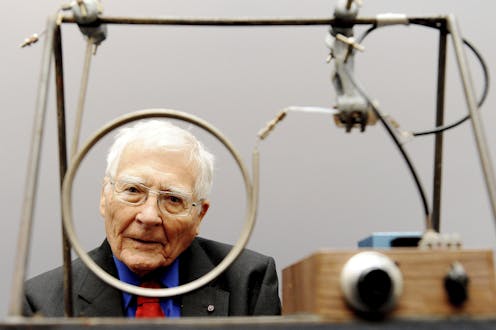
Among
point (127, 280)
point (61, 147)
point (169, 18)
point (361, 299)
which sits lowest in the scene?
point (361, 299)

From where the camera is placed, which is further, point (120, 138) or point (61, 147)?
point (120, 138)

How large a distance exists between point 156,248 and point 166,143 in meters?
0.24

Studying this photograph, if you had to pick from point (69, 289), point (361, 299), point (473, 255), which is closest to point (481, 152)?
point (473, 255)

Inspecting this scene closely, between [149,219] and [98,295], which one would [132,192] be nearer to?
[149,219]

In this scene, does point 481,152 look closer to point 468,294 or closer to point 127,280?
point 468,294

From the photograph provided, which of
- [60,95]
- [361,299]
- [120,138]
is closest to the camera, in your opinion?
[361,299]

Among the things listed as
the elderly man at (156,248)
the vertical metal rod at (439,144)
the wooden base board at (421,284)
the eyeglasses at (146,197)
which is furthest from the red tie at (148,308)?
the wooden base board at (421,284)

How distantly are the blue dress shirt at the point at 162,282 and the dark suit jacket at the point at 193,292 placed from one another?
0.01m

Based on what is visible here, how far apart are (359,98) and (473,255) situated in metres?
0.25

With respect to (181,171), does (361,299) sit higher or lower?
lower

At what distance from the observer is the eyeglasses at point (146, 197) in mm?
1477

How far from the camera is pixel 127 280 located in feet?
4.94

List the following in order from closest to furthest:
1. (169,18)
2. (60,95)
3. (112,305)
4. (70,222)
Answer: (70,222) → (169,18) → (60,95) → (112,305)

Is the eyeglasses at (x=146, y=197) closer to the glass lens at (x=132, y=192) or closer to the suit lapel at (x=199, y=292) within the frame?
the glass lens at (x=132, y=192)
